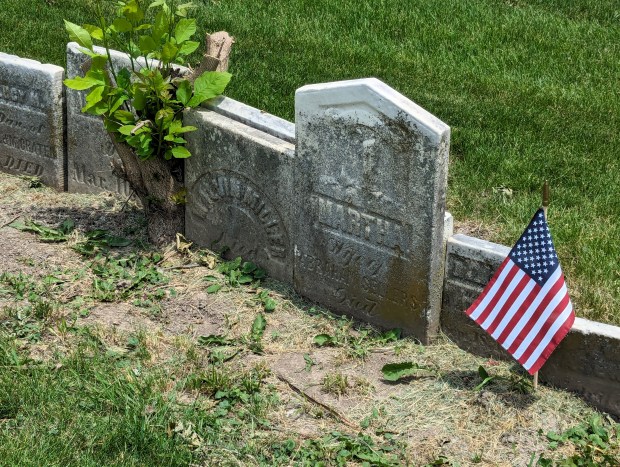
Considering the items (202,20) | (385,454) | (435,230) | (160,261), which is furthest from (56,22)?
(385,454)

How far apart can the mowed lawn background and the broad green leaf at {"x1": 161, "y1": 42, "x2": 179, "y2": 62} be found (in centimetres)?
170

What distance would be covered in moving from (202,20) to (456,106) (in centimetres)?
284

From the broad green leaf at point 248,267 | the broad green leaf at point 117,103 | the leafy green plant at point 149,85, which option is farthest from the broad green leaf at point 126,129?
the broad green leaf at point 248,267

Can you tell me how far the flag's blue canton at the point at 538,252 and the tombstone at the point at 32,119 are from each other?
353cm

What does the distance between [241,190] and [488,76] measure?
330cm

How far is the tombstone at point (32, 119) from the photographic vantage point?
724cm

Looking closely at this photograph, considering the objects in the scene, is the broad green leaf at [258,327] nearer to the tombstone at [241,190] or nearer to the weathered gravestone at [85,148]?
the tombstone at [241,190]

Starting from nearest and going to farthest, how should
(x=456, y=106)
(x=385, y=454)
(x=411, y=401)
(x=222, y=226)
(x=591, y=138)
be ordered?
(x=385, y=454), (x=411, y=401), (x=222, y=226), (x=591, y=138), (x=456, y=106)

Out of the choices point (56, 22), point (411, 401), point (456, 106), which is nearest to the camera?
point (411, 401)

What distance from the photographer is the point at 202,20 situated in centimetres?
991

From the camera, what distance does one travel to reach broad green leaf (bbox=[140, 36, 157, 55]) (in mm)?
6160

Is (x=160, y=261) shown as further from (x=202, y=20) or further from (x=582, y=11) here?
(x=582, y=11)

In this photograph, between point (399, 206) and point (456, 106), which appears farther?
point (456, 106)

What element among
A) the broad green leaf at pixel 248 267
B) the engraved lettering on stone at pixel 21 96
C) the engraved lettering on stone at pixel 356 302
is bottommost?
the broad green leaf at pixel 248 267
